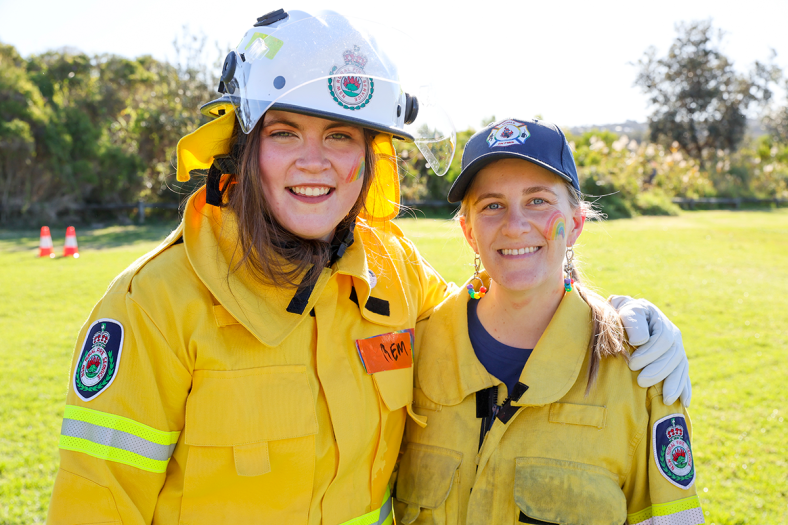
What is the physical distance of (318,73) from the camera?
1.90m

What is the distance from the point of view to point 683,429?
195 cm

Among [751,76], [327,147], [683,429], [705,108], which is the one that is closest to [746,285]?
[683,429]

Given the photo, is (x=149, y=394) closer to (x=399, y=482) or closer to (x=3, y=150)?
(x=399, y=482)

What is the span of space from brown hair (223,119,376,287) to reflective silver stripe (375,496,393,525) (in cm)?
94

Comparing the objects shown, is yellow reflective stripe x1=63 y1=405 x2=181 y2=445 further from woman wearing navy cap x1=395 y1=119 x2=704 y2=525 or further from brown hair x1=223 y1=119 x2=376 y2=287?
woman wearing navy cap x1=395 y1=119 x2=704 y2=525

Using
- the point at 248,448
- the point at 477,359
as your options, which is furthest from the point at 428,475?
the point at 248,448

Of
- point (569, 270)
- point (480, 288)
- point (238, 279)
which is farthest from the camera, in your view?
point (480, 288)

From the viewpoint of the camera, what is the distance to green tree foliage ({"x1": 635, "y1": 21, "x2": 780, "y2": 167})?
29.0 m

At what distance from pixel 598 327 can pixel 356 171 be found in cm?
113

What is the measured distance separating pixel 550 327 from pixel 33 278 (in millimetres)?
9801

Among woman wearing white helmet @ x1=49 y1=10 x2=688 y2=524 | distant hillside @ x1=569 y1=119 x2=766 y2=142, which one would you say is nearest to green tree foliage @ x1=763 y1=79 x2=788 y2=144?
distant hillside @ x1=569 y1=119 x2=766 y2=142

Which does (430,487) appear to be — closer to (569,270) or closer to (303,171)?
(569,270)

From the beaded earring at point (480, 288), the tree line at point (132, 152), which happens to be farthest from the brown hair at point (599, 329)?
the tree line at point (132, 152)

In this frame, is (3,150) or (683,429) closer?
(683,429)
